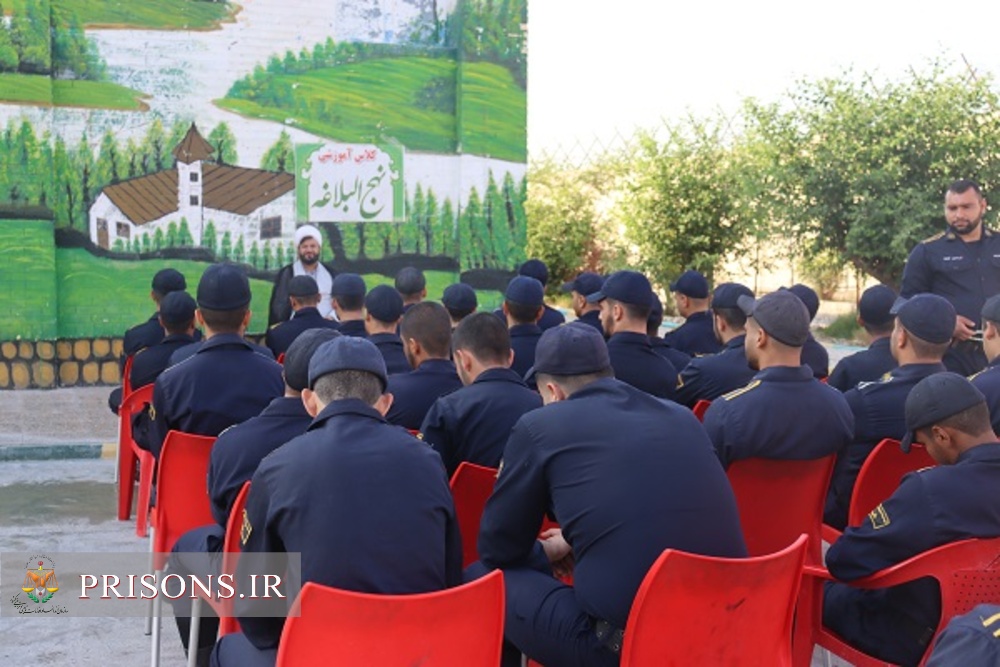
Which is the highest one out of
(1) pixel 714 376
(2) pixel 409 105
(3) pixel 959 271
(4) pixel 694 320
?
(2) pixel 409 105

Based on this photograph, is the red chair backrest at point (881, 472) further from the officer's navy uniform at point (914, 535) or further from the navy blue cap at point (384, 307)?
the navy blue cap at point (384, 307)

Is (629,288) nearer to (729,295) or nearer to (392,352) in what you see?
(729,295)

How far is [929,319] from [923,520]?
64.1 inches

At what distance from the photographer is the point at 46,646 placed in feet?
15.7

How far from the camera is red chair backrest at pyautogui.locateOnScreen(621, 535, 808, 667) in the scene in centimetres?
281

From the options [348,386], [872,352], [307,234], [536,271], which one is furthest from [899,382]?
[307,234]

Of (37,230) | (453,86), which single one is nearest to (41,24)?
(37,230)

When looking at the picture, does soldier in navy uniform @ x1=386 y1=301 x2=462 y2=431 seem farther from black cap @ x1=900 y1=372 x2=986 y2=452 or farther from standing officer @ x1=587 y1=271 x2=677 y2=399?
black cap @ x1=900 y1=372 x2=986 y2=452

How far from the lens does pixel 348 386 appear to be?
3.14 m

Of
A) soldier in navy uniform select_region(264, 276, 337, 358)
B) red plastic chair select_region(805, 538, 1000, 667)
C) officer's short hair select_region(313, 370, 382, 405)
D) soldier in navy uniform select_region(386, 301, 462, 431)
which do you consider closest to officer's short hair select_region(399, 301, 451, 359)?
soldier in navy uniform select_region(386, 301, 462, 431)

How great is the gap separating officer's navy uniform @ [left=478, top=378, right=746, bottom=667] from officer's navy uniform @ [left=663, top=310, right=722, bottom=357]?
160 inches

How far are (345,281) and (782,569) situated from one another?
4.46m

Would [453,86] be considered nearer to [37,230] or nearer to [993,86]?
[37,230]

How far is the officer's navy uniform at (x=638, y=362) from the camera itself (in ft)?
18.0
